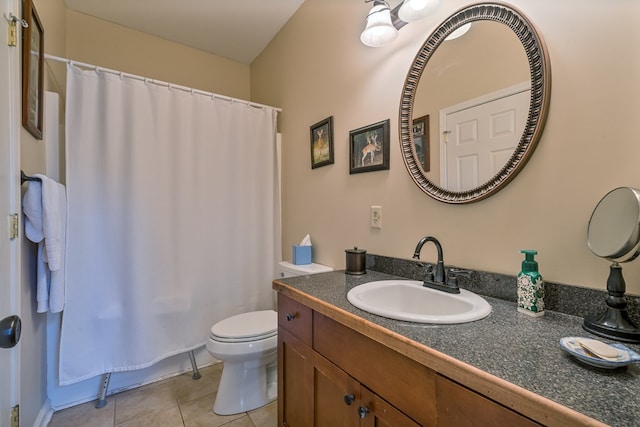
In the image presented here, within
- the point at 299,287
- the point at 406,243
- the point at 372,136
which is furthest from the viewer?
the point at 372,136

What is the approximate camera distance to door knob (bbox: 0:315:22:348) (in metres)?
0.69

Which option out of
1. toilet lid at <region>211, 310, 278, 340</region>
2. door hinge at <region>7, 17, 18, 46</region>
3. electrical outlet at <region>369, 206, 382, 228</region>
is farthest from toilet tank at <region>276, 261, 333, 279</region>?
door hinge at <region>7, 17, 18, 46</region>

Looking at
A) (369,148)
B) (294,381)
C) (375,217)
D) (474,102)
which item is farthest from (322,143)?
(294,381)

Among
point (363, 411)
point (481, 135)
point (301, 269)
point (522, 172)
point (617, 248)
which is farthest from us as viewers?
point (301, 269)

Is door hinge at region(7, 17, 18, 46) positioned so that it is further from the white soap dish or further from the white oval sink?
the white soap dish

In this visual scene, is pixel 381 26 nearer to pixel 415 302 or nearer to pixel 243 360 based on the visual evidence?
pixel 415 302

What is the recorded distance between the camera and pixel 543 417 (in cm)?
45

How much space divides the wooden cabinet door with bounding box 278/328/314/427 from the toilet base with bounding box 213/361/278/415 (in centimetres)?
45

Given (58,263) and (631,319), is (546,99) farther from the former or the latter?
(58,263)

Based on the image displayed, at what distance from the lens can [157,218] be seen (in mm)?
1875

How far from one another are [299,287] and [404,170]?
723 millimetres

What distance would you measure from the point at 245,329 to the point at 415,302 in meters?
1.02

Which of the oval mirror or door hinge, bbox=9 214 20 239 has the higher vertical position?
the oval mirror

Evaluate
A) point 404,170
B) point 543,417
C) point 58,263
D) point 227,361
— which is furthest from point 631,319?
point 58,263
